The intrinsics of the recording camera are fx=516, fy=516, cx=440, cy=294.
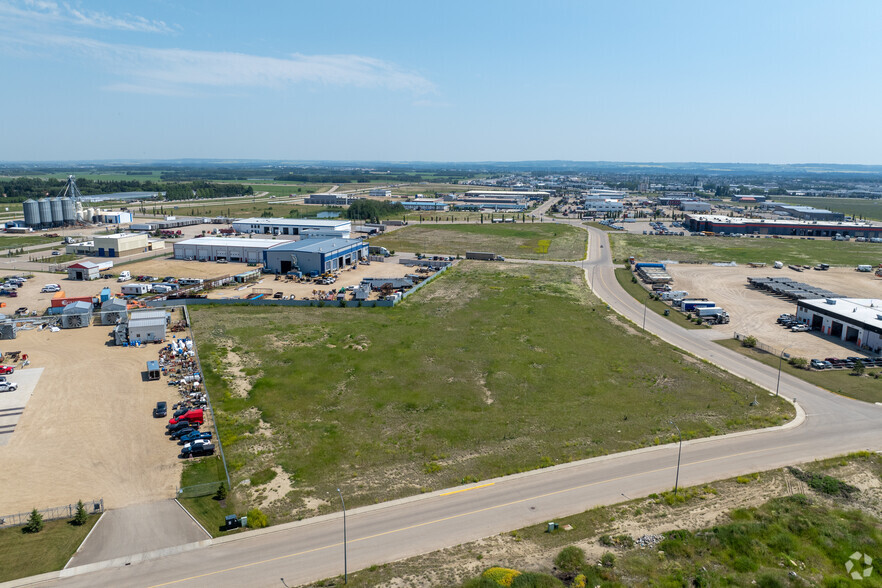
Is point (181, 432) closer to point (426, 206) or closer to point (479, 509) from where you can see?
→ point (479, 509)

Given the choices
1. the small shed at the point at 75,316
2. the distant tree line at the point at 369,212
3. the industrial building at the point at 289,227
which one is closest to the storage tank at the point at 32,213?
the industrial building at the point at 289,227

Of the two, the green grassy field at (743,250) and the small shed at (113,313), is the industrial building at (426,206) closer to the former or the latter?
the green grassy field at (743,250)

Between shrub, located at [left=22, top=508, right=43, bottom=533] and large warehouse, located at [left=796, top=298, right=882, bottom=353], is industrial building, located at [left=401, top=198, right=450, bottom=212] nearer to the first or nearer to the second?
large warehouse, located at [left=796, top=298, right=882, bottom=353]

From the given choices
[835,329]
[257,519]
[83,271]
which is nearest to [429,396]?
[257,519]

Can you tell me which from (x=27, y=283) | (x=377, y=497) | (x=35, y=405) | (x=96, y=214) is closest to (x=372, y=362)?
(x=377, y=497)

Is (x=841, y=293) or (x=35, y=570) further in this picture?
(x=841, y=293)

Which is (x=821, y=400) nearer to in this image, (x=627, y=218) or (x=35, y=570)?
(x=35, y=570)
